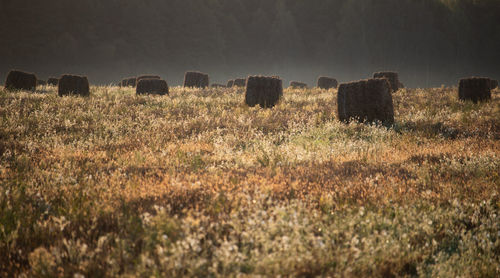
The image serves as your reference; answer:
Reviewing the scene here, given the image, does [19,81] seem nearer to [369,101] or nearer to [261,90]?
[261,90]

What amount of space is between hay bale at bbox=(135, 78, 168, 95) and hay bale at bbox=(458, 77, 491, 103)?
16424 millimetres

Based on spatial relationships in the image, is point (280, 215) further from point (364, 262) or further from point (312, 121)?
point (312, 121)

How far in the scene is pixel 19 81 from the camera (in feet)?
65.6

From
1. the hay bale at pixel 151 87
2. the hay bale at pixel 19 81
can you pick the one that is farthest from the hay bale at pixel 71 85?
the hay bale at pixel 19 81

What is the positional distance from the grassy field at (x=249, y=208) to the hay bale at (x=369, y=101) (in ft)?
7.72

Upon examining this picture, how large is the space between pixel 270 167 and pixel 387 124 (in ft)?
22.4

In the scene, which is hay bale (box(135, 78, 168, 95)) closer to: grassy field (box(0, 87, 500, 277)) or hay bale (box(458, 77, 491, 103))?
grassy field (box(0, 87, 500, 277))

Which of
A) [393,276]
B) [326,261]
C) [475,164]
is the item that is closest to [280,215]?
[326,261]

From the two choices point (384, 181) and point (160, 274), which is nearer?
point (160, 274)

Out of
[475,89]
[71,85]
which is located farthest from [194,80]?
[475,89]

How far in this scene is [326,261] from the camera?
9.45 feet

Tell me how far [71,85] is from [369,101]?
598 inches

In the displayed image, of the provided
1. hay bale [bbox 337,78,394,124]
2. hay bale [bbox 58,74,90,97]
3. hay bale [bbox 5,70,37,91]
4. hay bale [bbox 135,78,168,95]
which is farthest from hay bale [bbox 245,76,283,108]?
hay bale [bbox 5,70,37,91]

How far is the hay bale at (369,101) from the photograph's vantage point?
36.2ft
